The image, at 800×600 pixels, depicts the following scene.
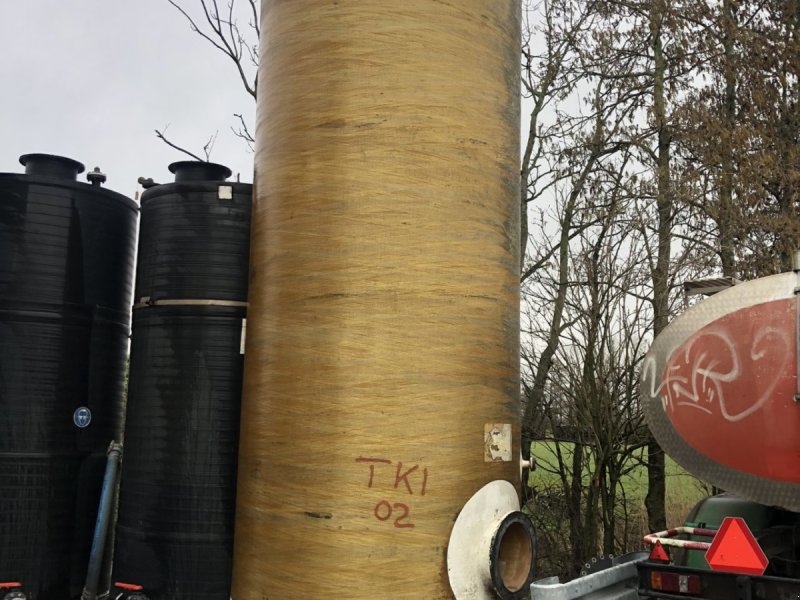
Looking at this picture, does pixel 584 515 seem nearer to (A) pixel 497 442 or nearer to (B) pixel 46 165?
(A) pixel 497 442

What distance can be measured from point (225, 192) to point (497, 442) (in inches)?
116

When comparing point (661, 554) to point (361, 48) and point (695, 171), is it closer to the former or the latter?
point (361, 48)

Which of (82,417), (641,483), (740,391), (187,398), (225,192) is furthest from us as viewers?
(641,483)

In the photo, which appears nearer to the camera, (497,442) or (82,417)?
(497,442)

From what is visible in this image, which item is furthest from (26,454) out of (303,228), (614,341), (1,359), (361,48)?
(614,341)

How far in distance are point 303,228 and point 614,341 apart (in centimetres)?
615

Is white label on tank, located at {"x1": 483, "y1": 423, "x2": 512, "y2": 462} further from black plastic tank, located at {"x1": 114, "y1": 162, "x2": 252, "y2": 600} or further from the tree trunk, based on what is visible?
the tree trunk

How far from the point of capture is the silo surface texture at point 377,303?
183 inches

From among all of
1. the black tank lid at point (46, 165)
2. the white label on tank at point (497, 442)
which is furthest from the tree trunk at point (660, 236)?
the black tank lid at point (46, 165)

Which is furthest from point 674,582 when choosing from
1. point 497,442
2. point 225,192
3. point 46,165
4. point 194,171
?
point 46,165

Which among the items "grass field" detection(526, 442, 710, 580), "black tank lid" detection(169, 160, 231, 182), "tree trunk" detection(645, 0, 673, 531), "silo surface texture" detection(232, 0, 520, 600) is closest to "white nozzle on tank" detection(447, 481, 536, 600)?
"silo surface texture" detection(232, 0, 520, 600)

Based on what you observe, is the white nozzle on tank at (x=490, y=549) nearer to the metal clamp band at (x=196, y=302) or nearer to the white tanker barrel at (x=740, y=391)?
the white tanker barrel at (x=740, y=391)

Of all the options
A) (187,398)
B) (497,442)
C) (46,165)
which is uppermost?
(46,165)

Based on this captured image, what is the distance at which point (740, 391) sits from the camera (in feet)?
14.2
